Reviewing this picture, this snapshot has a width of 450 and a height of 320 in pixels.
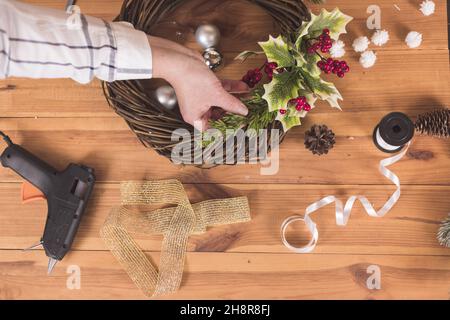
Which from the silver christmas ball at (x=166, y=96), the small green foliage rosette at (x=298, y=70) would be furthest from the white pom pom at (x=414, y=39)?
the silver christmas ball at (x=166, y=96)

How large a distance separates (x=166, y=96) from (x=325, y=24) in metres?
0.32

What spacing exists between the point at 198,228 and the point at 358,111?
1.30 ft

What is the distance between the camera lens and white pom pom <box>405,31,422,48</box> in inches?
35.6

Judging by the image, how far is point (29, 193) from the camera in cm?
92

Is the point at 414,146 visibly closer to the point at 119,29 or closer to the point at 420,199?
the point at 420,199

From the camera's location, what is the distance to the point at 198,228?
0.91 metres

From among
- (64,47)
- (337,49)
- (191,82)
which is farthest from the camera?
(337,49)

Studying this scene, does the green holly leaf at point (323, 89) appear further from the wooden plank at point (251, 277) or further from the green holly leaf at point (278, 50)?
the wooden plank at point (251, 277)

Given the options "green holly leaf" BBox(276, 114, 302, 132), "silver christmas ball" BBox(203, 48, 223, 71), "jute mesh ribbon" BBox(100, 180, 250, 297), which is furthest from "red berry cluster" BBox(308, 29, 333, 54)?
"jute mesh ribbon" BBox(100, 180, 250, 297)

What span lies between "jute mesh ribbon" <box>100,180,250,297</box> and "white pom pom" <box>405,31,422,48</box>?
453mm

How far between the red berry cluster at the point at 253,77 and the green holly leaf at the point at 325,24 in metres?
0.12

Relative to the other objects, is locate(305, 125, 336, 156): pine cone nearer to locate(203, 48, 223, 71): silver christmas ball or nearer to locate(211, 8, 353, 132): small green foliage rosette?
locate(211, 8, 353, 132): small green foliage rosette

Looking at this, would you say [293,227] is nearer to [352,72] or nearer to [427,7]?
[352,72]

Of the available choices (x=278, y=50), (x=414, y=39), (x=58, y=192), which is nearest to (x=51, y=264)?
(x=58, y=192)
